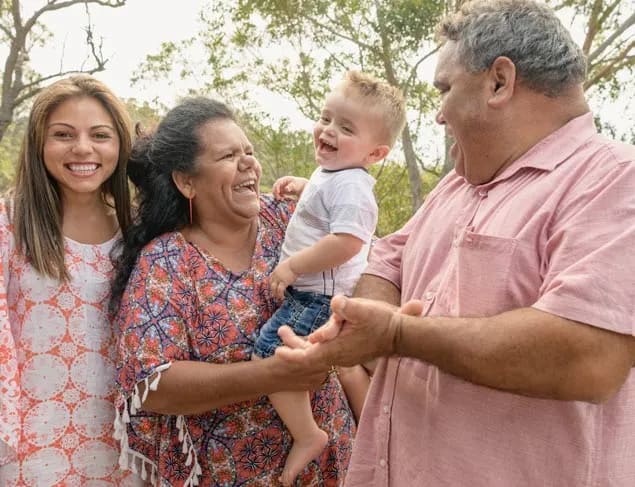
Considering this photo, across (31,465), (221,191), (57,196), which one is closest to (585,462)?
(221,191)

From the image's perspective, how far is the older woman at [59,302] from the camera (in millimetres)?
2412

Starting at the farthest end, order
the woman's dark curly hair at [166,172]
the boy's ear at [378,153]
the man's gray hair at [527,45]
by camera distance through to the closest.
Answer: the boy's ear at [378,153], the woman's dark curly hair at [166,172], the man's gray hair at [527,45]

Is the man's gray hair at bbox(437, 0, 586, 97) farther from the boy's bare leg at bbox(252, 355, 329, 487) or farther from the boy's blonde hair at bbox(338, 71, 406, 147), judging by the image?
the boy's bare leg at bbox(252, 355, 329, 487)

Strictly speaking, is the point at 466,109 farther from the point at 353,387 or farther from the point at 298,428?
the point at 353,387

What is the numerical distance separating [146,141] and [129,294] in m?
0.64

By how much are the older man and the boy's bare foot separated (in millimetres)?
459

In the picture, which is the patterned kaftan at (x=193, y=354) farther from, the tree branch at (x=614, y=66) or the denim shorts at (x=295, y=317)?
the tree branch at (x=614, y=66)

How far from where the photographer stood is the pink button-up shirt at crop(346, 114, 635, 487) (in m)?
1.51

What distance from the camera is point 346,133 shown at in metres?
2.66

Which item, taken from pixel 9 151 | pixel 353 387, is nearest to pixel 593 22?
pixel 353 387

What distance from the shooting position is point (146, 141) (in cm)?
272

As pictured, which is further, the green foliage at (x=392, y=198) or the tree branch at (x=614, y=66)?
the green foliage at (x=392, y=198)

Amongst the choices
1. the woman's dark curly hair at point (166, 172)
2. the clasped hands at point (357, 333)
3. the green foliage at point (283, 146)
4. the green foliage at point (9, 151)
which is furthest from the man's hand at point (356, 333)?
the green foliage at point (9, 151)

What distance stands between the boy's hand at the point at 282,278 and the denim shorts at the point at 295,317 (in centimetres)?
5
